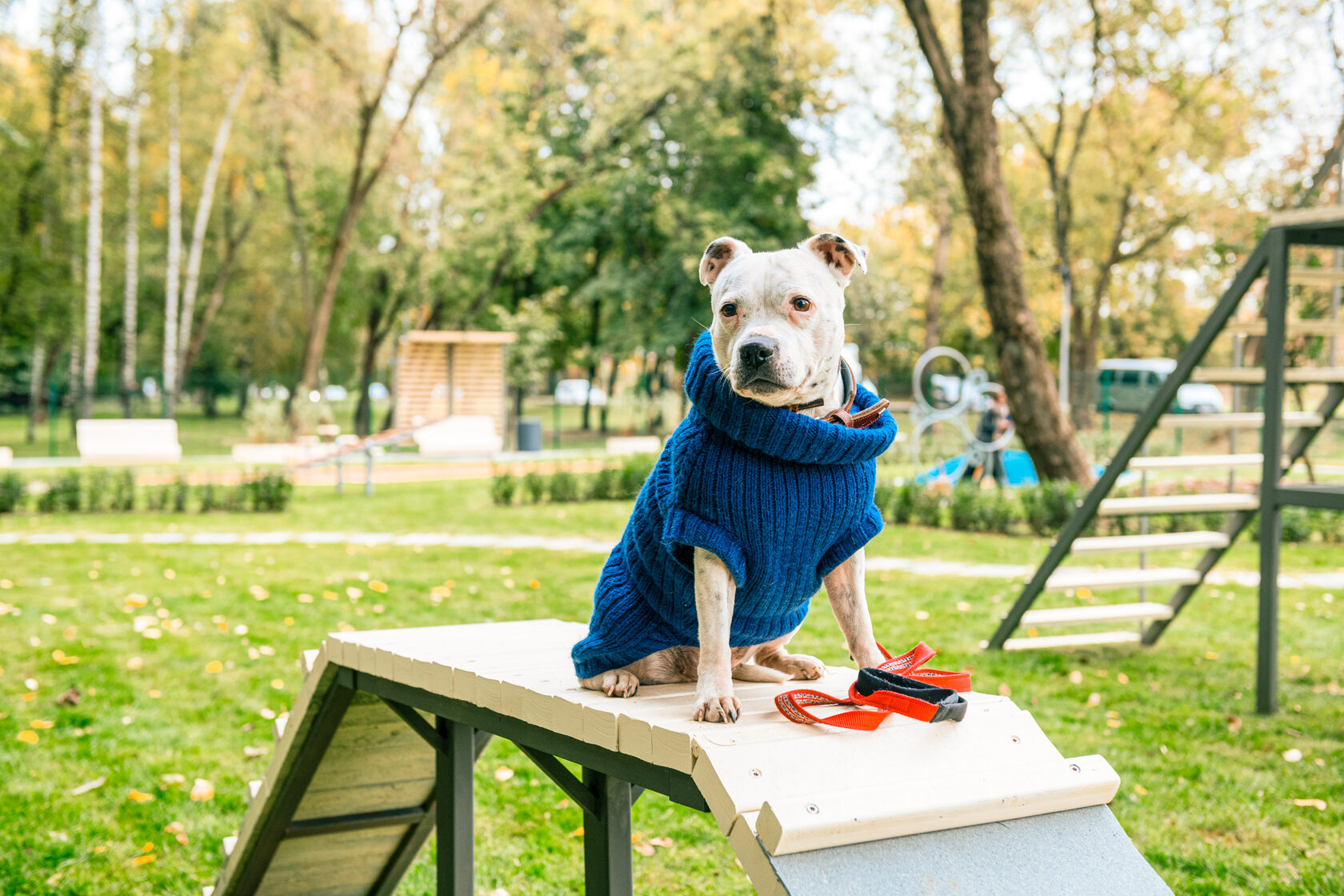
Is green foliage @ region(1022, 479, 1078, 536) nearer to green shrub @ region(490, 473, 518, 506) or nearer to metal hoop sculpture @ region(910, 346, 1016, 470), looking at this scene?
metal hoop sculpture @ region(910, 346, 1016, 470)

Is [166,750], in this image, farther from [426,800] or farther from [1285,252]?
[1285,252]

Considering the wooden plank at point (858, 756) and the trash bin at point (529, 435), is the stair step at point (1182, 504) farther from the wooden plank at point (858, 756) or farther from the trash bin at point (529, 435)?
the trash bin at point (529, 435)

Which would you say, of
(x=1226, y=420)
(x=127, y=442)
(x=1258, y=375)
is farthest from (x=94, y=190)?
(x=1258, y=375)

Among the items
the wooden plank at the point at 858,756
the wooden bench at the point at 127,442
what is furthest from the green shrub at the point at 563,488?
the wooden plank at the point at 858,756

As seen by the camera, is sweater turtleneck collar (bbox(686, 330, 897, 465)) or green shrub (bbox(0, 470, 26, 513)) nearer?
sweater turtleneck collar (bbox(686, 330, 897, 465))

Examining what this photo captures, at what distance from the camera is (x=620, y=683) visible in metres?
2.33

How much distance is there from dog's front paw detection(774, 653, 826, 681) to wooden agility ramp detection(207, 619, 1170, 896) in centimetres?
4

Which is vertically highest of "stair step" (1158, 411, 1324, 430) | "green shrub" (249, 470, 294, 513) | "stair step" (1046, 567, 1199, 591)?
"stair step" (1158, 411, 1324, 430)

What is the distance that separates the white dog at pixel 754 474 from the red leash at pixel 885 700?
0.13 metres

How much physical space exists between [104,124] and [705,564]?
34.6 metres

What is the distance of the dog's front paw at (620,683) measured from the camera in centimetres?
231

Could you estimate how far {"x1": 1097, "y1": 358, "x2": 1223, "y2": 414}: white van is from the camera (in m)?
29.5

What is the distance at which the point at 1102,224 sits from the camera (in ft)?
111

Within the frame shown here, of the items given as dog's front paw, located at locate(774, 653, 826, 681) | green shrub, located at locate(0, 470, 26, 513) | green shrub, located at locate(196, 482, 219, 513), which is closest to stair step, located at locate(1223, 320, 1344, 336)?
dog's front paw, located at locate(774, 653, 826, 681)
